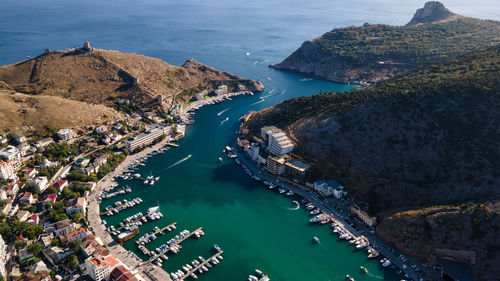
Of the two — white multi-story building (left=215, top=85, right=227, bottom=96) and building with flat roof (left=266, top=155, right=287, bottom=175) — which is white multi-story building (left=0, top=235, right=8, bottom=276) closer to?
building with flat roof (left=266, top=155, right=287, bottom=175)

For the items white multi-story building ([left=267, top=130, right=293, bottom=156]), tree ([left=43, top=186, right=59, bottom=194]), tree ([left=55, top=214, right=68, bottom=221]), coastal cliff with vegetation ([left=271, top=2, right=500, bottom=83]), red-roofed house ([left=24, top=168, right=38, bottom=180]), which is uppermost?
coastal cliff with vegetation ([left=271, top=2, right=500, bottom=83])

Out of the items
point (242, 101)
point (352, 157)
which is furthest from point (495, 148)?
point (242, 101)

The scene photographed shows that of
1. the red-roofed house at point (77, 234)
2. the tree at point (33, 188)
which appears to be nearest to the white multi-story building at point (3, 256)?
the red-roofed house at point (77, 234)

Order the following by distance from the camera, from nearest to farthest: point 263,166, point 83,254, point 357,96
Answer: point 83,254
point 263,166
point 357,96

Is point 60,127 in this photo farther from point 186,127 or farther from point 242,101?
point 242,101

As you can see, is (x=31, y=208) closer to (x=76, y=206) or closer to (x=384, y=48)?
(x=76, y=206)

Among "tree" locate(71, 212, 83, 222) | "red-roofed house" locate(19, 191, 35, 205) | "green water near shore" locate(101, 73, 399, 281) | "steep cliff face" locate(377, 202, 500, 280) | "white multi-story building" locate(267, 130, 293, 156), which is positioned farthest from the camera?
"white multi-story building" locate(267, 130, 293, 156)

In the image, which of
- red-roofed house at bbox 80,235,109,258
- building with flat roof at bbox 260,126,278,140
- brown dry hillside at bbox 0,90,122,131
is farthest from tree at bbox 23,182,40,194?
building with flat roof at bbox 260,126,278,140
